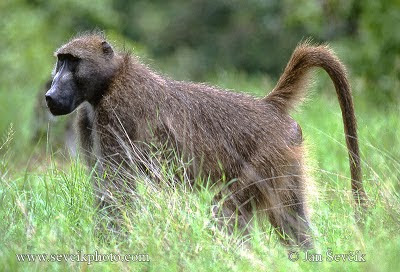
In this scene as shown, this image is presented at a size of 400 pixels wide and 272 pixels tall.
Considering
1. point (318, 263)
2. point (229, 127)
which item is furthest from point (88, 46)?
point (318, 263)

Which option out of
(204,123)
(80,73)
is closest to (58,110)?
(80,73)

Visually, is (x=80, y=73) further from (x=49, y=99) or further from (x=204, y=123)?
(x=204, y=123)

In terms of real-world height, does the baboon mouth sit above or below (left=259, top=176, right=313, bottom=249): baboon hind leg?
above

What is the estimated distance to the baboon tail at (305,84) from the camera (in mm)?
5105

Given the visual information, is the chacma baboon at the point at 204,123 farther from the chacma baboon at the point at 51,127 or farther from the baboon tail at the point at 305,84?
the chacma baboon at the point at 51,127

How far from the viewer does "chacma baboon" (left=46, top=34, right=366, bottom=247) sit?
4930 mm

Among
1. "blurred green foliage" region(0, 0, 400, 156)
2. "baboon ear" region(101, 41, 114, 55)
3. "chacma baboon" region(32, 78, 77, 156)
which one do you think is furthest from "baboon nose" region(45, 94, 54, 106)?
"chacma baboon" region(32, 78, 77, 156)

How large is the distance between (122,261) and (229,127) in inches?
61.8

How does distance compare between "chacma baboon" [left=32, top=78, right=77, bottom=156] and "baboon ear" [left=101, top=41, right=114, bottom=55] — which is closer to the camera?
"baboon ear" [left=101, top=41, right=114, bottom=55]

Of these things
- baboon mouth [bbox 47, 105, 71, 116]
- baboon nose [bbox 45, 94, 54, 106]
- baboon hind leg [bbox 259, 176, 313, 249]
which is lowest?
baboon hind leg [bbox 259, 176, 313, 249]

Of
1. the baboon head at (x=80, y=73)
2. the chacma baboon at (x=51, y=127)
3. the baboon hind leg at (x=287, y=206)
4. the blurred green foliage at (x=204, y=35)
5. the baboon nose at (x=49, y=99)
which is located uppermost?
the blurred green foliage at (x=204, y=35)

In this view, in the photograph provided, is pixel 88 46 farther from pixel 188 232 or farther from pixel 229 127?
pixel 188 232

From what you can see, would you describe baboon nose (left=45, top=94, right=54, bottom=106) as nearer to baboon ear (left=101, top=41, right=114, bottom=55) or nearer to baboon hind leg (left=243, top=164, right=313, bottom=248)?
baboon ear (left=101, top=41, right=114, bottom=55)

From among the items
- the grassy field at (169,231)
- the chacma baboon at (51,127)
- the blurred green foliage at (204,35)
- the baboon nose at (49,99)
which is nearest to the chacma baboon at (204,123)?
the baboon nose at (49,99)
